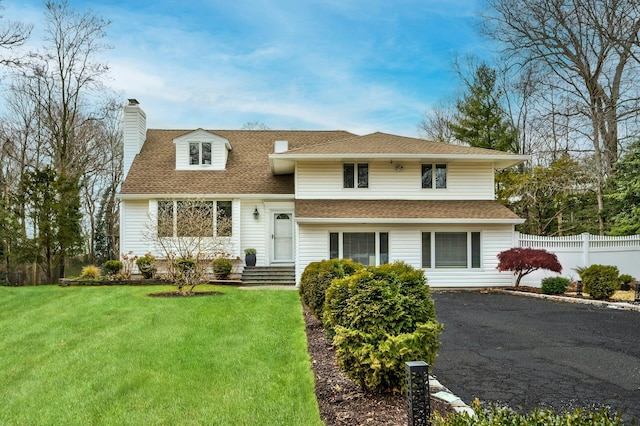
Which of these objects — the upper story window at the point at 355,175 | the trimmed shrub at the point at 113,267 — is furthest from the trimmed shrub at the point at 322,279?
the trimmed shrub at the point at 113,267

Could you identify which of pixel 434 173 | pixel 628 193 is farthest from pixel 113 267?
pixel 628 193

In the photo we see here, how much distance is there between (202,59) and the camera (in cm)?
1908

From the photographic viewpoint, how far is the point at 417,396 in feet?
13.1

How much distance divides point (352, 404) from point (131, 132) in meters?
20.8

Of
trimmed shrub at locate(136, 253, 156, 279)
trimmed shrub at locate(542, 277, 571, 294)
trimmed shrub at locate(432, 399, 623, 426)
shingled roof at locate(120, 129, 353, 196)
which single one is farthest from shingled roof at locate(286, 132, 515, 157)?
trimmed shrub at locate(432, 399, 623, 426)

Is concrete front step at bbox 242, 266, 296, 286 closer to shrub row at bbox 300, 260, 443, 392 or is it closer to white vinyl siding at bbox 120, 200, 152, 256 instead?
white vinyl siding at bbox 120, 200, 152, 256

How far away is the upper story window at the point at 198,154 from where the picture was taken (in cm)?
2191

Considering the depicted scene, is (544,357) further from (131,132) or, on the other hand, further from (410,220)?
(131,132)

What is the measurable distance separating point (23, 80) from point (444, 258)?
2405 cm

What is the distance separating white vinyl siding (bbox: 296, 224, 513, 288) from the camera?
18672mm

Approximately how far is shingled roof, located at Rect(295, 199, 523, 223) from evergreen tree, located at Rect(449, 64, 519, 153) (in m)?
14.2

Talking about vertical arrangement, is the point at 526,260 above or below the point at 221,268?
above

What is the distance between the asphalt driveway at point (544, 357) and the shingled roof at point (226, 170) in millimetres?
10487

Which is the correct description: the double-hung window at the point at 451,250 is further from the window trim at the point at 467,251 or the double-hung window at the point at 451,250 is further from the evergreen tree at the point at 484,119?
the evergreen tree at the point at 484,119
